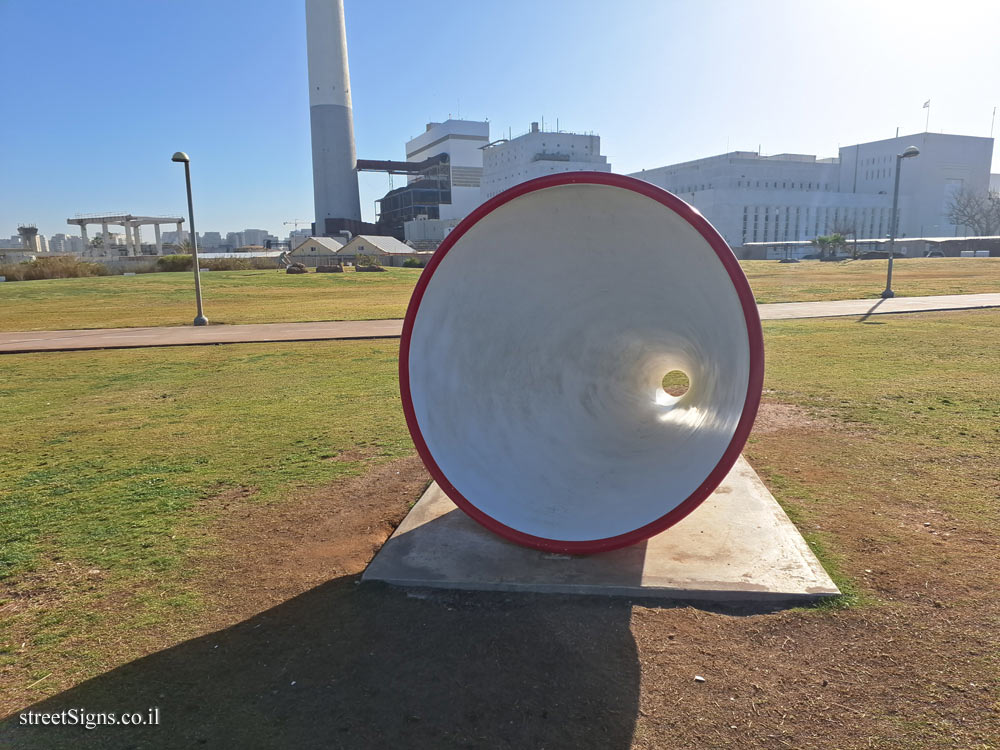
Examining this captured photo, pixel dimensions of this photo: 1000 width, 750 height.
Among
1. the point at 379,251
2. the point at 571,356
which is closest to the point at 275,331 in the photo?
the point at 571,356

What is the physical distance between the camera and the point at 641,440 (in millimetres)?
5727

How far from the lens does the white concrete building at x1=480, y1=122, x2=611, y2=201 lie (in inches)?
3740

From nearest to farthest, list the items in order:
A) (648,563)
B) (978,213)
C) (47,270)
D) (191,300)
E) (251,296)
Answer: (648,563), (191,300), (251,296), (47,270), (978,213)

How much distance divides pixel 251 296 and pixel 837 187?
10882 cm

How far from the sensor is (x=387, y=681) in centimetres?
334

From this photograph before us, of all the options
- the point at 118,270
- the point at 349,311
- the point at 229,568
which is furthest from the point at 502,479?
the point at 118,270

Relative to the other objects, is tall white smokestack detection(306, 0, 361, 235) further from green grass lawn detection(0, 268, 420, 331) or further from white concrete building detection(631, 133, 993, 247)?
green grass lawn detection(0, 268, 420, 331)

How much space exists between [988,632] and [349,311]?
21.9 meters

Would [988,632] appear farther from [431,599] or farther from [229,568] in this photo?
[229,568]

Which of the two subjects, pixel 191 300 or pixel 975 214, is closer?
pixel 191 300

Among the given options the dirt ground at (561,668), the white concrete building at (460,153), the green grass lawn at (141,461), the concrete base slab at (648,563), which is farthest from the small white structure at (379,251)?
the dirt ground at (561,668)

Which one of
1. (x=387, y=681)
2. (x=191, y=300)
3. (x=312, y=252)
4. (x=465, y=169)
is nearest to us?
(x=387, y=681)

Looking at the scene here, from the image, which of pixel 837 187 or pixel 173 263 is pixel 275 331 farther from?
pixel 837 187

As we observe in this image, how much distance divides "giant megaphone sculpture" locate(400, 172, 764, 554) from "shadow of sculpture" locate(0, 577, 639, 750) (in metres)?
0.75
